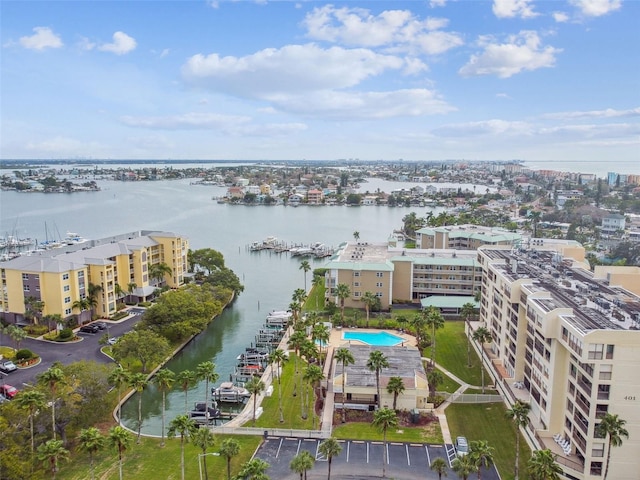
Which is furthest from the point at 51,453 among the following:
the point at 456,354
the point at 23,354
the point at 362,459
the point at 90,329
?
the point at 456,354

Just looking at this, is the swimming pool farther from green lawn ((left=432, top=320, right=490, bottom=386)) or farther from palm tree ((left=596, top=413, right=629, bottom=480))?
palm tree ((left=596, top=413, right=629, bottom=480))

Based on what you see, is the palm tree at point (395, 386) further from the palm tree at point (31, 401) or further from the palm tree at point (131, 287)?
the palm tree at point (131, 287)

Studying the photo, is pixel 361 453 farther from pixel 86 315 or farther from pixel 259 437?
pixel 86 315

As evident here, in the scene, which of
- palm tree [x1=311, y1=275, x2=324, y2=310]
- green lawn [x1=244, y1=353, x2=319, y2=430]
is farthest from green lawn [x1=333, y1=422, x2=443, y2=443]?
palm tree [x1=311, y1=275, x2=324, y2=310]

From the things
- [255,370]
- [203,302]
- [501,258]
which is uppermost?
[501,258]

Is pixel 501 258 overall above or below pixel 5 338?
above

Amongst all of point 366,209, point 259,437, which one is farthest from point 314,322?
point 366,209

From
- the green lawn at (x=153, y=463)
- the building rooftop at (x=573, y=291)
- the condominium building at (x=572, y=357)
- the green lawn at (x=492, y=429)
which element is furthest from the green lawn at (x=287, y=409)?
the building rooftop at (x=573, y=291)

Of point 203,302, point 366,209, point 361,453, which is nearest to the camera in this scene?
point 361,453
